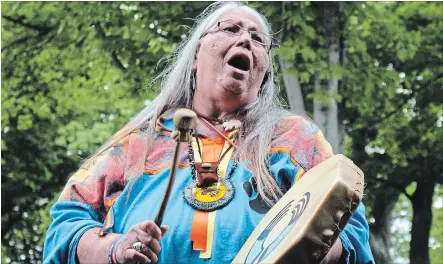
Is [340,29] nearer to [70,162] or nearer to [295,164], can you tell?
[70,162]

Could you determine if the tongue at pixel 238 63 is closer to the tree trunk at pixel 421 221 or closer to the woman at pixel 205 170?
the woman at pixel 205 170

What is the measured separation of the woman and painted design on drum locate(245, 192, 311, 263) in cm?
16

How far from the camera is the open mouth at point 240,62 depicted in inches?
130

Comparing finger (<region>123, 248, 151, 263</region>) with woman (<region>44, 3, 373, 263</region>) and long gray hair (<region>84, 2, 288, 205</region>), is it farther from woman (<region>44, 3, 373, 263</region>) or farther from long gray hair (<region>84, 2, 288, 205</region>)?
long gray hair (<region>84, 2, 288, 205</region>)

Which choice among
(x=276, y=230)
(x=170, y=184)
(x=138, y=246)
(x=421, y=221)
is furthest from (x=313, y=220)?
(x=421, y=221)

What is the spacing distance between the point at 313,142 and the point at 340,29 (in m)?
8.10

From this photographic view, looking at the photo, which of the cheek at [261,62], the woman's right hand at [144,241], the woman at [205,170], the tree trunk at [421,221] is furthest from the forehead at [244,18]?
the tree trunk at [421,221]

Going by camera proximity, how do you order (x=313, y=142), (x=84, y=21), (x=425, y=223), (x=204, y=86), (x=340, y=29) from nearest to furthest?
1. (x=313, y=142)
2. (x=204, y=86)
3. (x=340, y=29)
4. (x=84, y=21)
5. (x=425, y=223)

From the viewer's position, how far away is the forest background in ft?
36.3

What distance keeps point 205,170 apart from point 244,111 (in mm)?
324

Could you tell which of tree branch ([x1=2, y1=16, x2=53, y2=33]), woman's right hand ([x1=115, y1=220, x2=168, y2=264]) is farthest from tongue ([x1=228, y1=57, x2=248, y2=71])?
tree branch ([x1=2, y1=16, x2=53, y2=33])

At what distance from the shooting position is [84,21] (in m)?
12.5

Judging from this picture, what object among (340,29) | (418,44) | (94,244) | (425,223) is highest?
(94,244)

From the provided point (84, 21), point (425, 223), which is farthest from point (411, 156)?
point (84, 21)
